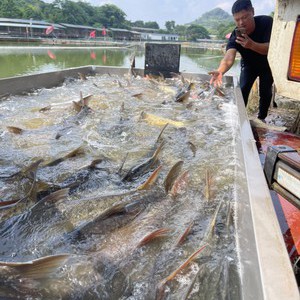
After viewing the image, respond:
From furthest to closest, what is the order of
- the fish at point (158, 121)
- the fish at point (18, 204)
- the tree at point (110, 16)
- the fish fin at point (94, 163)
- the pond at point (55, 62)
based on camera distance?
the tree at point (110, 16)
the pond at point (55, 62)
the fish at point (158, 121)
the fish fin at point (94, 163)
the fish at point (18, 204)

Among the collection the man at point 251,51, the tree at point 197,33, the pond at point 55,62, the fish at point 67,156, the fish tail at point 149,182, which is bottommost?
the pond at point 55,62

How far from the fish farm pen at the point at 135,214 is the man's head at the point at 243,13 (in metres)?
1.47

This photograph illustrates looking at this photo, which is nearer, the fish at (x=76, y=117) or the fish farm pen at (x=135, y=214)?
the fish farm pen at (x=135, y=214)

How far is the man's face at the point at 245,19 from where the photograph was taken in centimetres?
454

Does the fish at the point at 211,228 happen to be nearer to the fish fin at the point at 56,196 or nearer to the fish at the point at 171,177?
the fish at the point at 171,177

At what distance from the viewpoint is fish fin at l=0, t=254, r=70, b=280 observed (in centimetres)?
141

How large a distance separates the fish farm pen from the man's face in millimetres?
1458

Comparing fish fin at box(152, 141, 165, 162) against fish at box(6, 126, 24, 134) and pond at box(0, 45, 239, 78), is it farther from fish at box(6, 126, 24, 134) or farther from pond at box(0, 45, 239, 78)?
pond at box(0, 45, 239, 78)

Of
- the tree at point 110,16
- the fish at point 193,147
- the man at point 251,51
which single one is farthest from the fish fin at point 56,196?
the tree at point 110,16

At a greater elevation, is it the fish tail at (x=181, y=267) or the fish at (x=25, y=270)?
the fish at (x=25, y=270)

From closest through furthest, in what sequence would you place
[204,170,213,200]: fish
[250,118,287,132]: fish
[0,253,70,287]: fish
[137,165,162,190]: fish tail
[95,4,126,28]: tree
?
[0,253,70,287]: fish
[204,170,213,200]: fish
[137,165,162,190]: fish tail
[250,118,287,132]: fish
[95,4,126,28]: tree

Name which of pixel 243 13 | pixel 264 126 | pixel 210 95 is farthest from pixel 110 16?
pixel 264 126

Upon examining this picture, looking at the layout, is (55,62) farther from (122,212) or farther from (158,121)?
(122,212)

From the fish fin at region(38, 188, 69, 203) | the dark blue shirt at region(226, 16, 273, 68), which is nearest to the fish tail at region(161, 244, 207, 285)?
the fish fin at region(38, 188, 69, 203)
